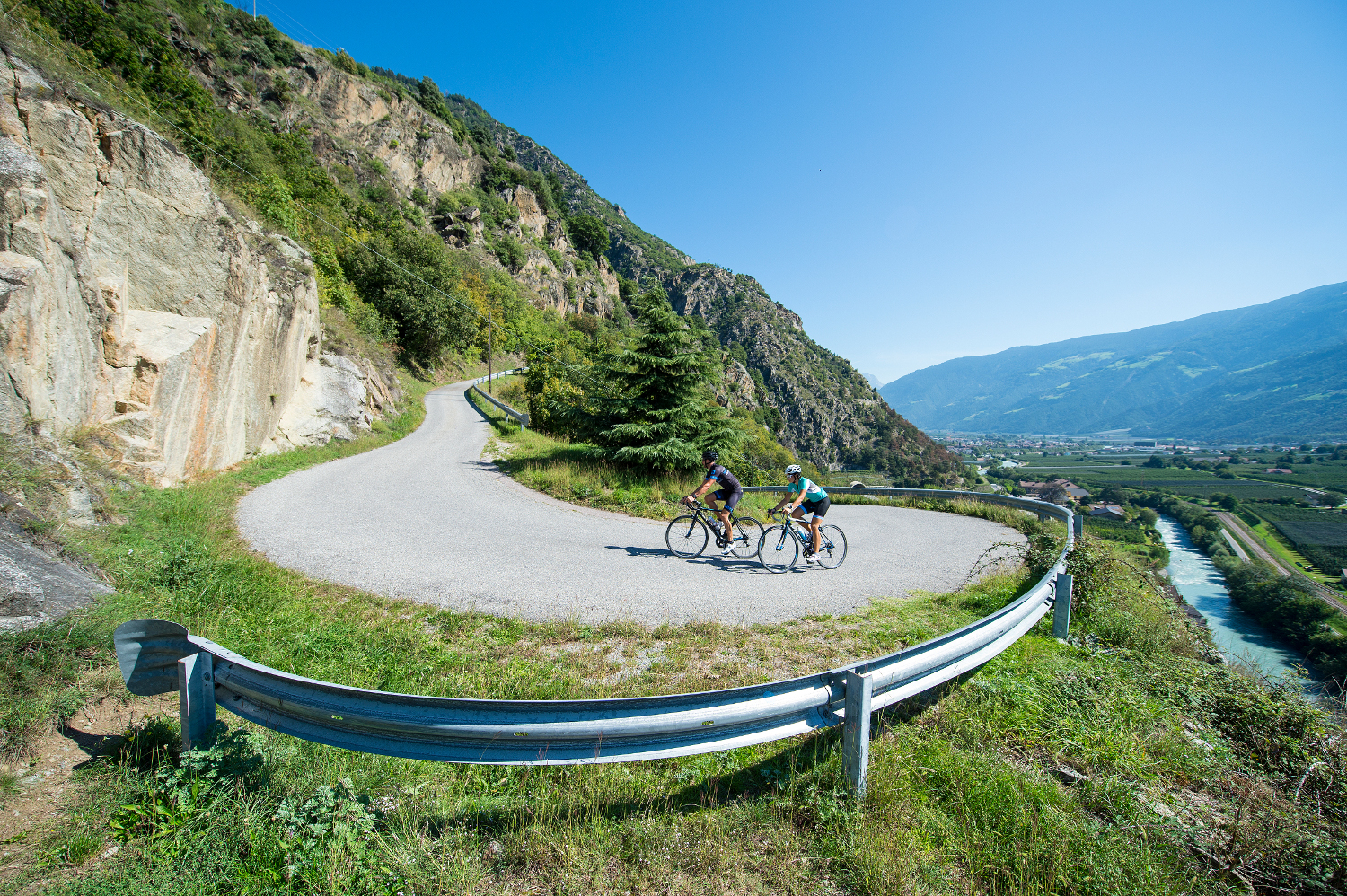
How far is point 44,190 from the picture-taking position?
24.8 feet

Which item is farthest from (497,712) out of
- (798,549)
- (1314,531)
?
(1314,531)

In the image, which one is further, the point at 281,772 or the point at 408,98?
the point at 408,98

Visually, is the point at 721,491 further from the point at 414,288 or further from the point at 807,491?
the point at 414,288

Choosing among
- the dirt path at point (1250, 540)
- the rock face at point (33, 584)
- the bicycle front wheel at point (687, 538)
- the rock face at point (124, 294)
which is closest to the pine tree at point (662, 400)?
the bicycle front wheel at point (687, 538)

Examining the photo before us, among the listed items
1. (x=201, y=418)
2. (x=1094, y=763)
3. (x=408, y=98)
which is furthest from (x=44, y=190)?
(x=408, y=98)

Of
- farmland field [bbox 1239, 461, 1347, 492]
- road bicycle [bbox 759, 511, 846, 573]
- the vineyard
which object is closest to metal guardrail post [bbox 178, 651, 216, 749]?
road bicycle [bbox 759, 511, 846, 573]

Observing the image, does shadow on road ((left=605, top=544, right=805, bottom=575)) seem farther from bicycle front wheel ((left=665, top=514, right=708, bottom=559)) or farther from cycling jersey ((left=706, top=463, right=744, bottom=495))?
cycling jersey ((left=706, top=463, right=744, bottom=495))

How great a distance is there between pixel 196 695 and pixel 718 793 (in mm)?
2772

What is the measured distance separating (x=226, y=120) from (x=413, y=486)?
119 ft

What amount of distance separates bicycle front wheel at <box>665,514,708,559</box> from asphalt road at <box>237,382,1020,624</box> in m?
0.28

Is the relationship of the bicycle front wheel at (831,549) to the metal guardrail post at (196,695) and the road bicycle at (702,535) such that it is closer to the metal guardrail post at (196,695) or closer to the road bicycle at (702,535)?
the road bicycle at (702,535)

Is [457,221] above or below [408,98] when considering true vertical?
below

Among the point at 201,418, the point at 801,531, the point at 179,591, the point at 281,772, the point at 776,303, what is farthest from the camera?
the point at 776,303

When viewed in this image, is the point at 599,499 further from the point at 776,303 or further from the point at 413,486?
the point at 776,303
